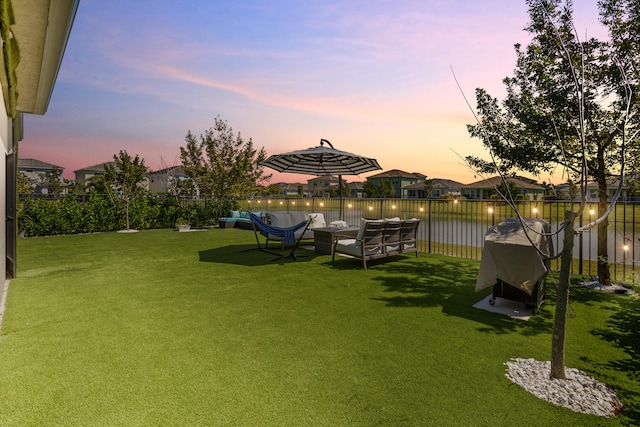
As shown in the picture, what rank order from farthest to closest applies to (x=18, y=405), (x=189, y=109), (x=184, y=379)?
1. (x=189, y=109)
2. (x=184, y=379)
3. (x=18, y=405)

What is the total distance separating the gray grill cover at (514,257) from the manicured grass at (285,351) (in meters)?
0.48

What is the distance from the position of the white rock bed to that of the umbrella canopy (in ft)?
21.7

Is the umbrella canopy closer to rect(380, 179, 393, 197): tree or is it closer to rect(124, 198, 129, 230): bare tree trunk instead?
rect(124, 198, 129, 230): bare tree trunk

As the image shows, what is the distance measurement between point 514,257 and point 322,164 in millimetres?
6928

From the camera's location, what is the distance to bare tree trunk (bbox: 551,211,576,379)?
234cm

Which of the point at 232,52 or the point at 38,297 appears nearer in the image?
the point at 38,297

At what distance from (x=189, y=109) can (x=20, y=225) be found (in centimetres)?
952

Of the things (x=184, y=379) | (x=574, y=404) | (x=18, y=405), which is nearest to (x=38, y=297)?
(x=18, y=405)

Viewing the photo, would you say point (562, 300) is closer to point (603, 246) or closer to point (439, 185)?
point (603, 246)

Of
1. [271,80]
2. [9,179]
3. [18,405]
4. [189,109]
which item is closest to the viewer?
[18,405]

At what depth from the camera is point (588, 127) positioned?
16.0ft

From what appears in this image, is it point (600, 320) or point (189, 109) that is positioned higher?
point (189, 109)

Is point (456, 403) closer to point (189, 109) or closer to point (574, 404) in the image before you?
point (574, 404)

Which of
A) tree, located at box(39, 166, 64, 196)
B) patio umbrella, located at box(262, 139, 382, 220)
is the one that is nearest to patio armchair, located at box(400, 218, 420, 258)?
patio umbrella, located at box(262, 139, 382, 220)
